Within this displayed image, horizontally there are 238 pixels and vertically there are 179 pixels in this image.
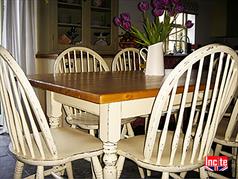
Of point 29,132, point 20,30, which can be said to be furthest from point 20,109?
point 20,30

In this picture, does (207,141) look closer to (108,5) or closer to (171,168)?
(171,168)

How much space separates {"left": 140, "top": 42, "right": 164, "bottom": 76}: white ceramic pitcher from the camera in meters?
1.62

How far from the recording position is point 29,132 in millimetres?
1163

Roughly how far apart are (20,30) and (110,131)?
2.26m

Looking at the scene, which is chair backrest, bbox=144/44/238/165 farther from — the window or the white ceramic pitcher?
the window

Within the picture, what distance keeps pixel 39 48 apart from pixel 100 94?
93.6 inches

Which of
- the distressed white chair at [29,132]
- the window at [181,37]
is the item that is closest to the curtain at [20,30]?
the distressed white chair at [29,132]

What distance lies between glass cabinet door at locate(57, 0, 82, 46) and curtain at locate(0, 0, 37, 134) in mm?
348

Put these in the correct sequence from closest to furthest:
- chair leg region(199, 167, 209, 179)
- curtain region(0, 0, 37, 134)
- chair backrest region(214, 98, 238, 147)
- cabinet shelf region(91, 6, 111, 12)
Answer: chair leg region(199, 167, 209, 179)
chair backrest region(214, 98, 238, 147)
curtain region(0, 0, 37, 134)
cabinet shelf region(91, 6, 111, 12)

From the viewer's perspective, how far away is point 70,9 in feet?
11.0

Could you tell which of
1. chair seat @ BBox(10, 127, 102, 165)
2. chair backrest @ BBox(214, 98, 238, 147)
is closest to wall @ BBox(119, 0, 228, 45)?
chair backrest @ BBox(214, 98, 238, 147)

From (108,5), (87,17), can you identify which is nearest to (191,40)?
(108,5)

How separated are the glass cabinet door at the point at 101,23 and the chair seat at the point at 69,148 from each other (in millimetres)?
2355

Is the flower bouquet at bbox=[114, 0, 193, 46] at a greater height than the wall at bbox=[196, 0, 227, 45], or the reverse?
the wall at bbox=[196, 0, 227, 45]
